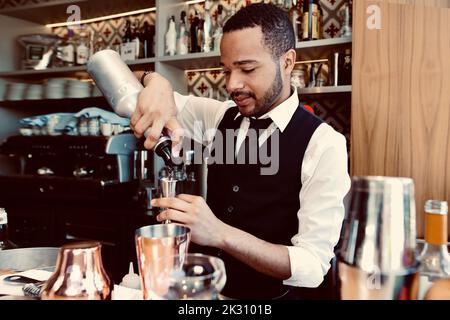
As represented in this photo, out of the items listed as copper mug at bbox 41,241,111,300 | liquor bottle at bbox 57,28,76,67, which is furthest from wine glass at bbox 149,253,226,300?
liquor bottle at bbox 57,28,76,67

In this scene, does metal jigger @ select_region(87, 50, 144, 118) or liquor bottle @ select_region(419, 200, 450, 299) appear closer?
liquor bottle @ select_region(419, 200, 450, 299)

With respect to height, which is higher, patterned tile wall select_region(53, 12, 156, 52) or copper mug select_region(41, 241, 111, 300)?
patterned tile wall select_region(53, 12, 156, 52)

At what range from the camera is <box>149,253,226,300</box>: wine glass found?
0.55 meters

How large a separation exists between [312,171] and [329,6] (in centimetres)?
178

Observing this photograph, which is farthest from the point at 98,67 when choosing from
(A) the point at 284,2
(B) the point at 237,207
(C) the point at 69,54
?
(C) the point at 69,54

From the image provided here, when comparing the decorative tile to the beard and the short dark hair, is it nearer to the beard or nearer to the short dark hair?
the short dark hair

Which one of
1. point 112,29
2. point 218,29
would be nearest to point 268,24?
point 218,29

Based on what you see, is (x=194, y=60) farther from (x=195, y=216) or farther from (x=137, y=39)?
(x=195, y=216)

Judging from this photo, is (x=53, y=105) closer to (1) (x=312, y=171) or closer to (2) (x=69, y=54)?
(2) (x=69, y=54)

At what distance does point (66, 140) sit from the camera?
2.96 m

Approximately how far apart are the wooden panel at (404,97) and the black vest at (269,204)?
2.35 ft

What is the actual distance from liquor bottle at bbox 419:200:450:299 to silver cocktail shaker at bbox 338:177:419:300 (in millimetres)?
51

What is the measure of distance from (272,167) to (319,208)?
272mm

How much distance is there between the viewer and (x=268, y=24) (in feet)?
5.06
